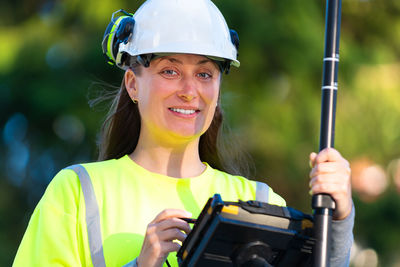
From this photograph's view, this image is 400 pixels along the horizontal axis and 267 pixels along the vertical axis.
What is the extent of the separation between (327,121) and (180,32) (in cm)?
89

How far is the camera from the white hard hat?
304cm

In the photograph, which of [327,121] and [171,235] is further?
[171,235]

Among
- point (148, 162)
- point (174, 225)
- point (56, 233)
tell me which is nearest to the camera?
point (174, 225)

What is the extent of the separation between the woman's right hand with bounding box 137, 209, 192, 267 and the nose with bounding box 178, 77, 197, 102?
0.59 m

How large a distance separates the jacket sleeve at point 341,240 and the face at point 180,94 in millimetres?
757

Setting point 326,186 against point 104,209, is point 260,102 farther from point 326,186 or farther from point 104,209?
point 326,186

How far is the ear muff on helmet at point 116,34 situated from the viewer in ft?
10.4

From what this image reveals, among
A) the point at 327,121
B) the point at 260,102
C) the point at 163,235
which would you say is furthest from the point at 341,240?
the point at 260,102

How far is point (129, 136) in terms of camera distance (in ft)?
11.2

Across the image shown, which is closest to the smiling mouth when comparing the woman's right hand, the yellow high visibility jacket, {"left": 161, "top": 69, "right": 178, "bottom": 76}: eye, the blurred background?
{"left": 161, "top": 69, "right": 178, "bottom": 76}: eye

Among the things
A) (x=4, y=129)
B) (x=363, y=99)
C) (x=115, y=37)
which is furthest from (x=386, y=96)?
(x=115, y=37)

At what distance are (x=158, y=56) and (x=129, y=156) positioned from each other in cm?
45

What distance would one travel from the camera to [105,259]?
2.87 m

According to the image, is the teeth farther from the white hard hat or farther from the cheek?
the white hard hat
